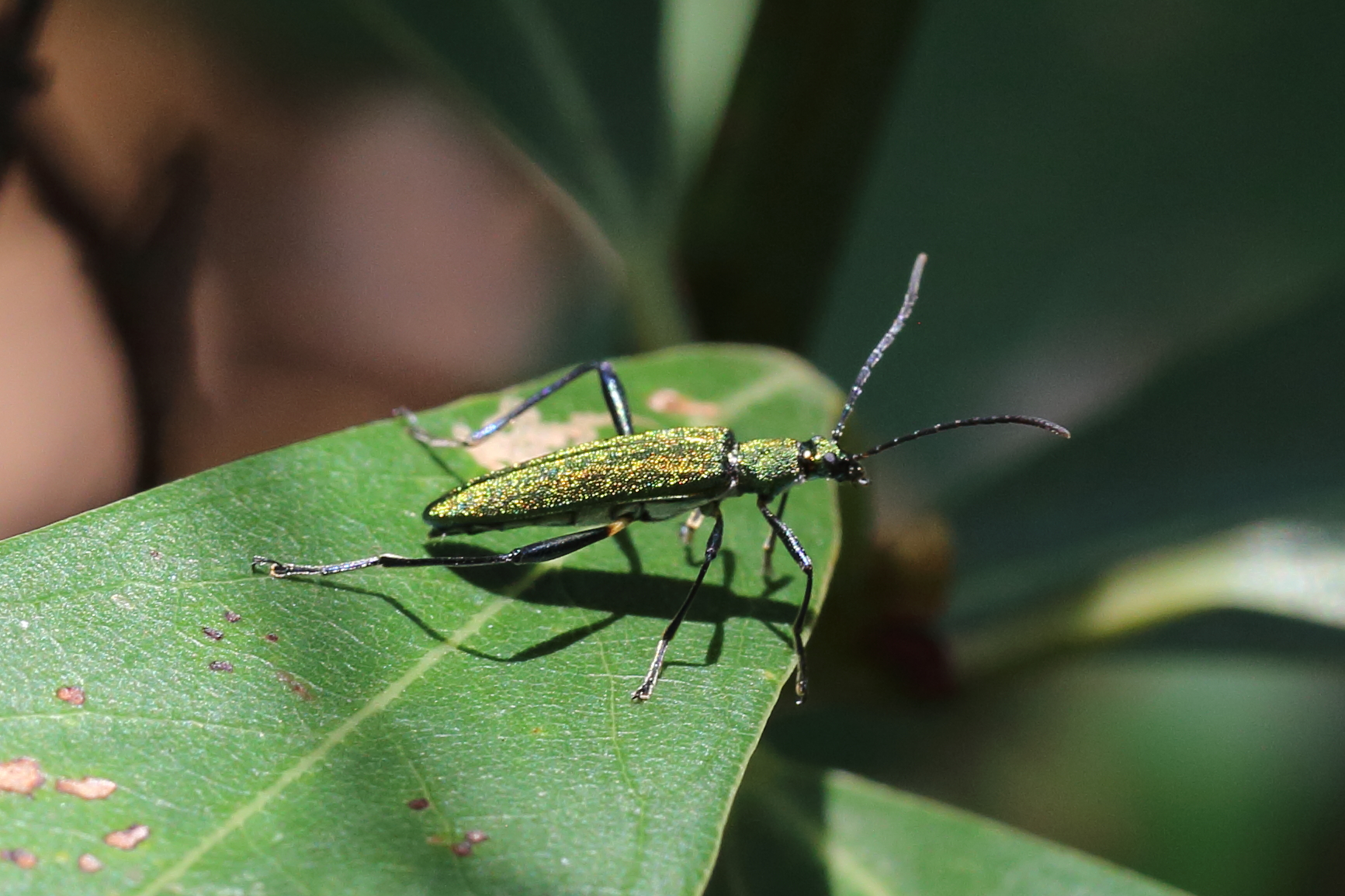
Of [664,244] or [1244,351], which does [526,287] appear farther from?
[1244,351]

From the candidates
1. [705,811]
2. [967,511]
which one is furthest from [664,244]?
[705,811]

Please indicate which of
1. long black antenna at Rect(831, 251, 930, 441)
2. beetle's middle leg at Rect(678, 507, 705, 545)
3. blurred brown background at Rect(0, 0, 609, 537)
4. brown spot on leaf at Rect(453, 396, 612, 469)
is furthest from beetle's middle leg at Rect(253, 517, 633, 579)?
blurred brown background at Rect(0, 0, 609, 537)

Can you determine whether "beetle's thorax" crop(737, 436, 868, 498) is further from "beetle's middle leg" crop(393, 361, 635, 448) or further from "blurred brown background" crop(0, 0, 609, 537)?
"blurred brown background" crop(0, 0, 609, 537)

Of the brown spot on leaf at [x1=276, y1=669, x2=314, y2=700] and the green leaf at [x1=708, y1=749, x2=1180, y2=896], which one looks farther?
the green leaf at [x1=708, y1=749, x2=1180, y2=896]

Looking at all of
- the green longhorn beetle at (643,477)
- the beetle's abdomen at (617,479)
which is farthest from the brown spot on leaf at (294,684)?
the beetle's abdomen at (617,479)

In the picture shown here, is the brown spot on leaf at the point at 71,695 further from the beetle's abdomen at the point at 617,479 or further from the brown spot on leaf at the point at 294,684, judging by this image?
the beetle's abdomen at the point at 617,479
